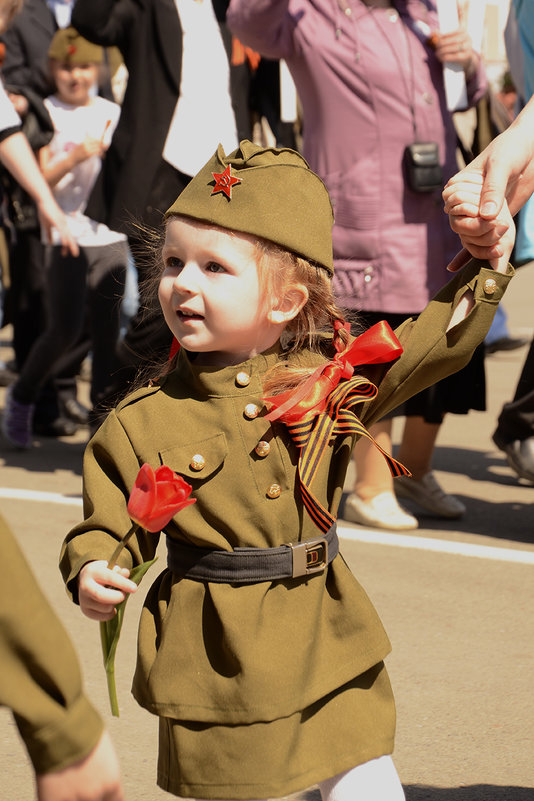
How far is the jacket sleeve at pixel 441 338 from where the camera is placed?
2.72 meters

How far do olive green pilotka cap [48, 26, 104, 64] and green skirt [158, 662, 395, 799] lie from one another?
16.4 ft

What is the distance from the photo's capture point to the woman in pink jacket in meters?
5.00

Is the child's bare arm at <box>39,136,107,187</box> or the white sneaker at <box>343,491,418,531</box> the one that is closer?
the white sneaker at <box>343,491,418,531</box>

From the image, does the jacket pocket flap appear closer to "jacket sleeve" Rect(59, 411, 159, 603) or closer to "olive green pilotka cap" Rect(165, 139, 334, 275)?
"jacket sleeve" Rect(59, 411, 159, 603)

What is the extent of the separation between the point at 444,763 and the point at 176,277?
142 cm

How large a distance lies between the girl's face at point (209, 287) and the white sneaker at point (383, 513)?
8.98 ft

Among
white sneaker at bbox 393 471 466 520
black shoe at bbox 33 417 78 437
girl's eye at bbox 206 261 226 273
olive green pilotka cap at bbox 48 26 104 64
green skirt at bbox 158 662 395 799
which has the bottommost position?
black shoe at bbox 33 417 78 437

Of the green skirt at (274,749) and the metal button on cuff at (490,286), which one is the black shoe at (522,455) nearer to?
the metal button on cuff at (490,286)

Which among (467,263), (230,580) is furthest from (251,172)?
(230,580)

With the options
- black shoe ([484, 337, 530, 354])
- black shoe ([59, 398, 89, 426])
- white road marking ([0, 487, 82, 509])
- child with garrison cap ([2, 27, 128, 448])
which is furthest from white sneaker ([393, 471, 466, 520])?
black shoe ([484, 337, 530, 354])

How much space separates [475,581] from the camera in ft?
15.5

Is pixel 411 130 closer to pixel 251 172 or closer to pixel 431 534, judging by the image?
pixel 431 534

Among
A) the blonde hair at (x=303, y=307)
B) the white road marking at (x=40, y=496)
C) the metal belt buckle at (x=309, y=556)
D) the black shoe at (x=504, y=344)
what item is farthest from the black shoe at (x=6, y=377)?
the metal belt buckle at (x=309, y=556)

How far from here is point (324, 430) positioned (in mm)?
2635
